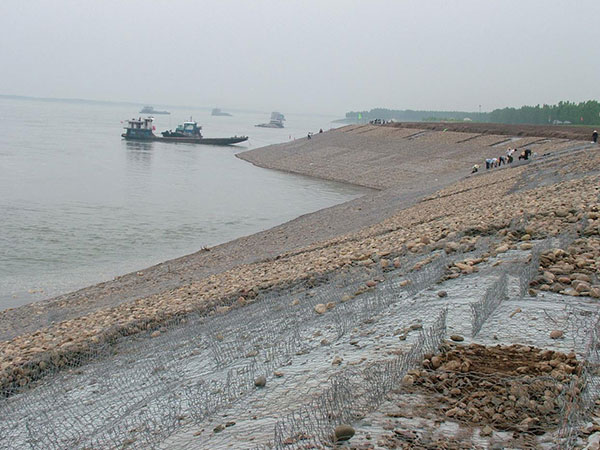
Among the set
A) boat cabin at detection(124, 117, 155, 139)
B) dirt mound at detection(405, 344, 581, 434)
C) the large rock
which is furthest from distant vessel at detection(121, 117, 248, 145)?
dirt mound at detection(405, 344, 581, 434)

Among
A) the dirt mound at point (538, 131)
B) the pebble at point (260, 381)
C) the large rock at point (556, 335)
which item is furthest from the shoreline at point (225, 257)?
the large rock at point (556, 335)

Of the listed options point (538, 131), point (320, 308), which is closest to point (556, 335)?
point (320, 308)

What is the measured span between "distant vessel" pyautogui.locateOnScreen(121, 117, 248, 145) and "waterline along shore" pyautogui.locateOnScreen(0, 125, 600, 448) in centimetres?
6224

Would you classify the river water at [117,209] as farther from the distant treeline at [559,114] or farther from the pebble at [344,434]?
the distant treeline at [559,114]

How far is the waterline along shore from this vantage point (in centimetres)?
472

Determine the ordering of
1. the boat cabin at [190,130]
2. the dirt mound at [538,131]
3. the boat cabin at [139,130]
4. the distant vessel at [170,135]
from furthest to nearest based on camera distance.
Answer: the boat cabin at [190,130] → the distant vessel at [170,135] → the boat cabin at [139,130] → the dirt mound at [538,131]

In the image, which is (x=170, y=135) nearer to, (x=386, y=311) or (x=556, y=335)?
(x=386, y=311)

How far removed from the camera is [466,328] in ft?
19.6

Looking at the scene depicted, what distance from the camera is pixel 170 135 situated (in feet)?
266

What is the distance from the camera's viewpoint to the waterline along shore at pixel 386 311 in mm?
4719

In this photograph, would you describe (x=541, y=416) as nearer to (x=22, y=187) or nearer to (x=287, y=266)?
(x=287, y=266)

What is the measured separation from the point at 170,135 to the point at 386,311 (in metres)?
77.8

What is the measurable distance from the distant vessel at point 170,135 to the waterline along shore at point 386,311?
204 ft

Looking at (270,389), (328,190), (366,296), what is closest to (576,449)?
(270,389)
